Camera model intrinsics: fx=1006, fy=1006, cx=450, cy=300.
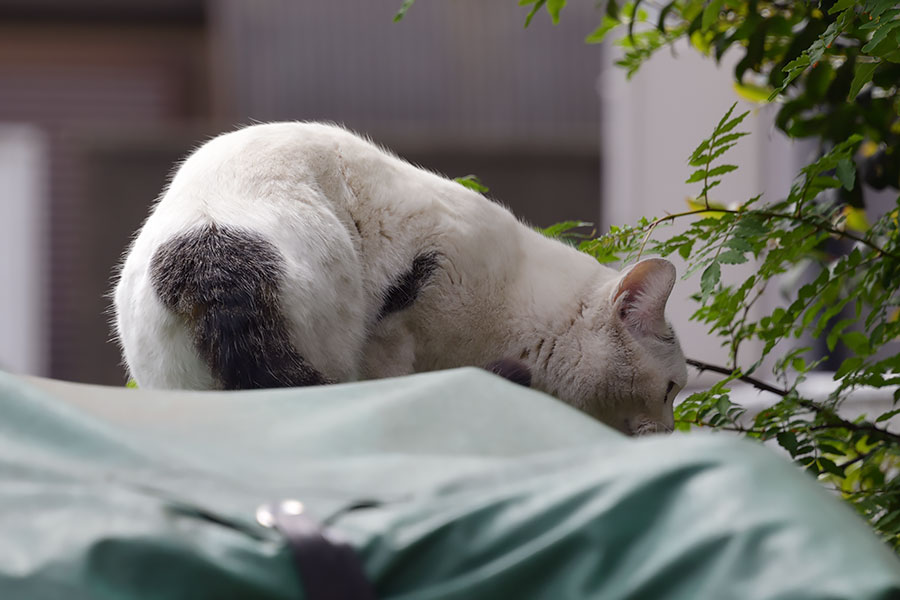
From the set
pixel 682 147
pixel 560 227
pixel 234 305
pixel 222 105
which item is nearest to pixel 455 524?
pixel 234 305

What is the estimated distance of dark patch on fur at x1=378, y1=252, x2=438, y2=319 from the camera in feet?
4.61

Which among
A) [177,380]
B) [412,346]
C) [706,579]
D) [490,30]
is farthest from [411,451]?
[490,30]

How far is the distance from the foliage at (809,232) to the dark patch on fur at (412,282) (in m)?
0.26

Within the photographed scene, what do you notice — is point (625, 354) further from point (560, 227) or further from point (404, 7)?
point (404, 7)

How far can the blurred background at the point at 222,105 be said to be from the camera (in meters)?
5.81

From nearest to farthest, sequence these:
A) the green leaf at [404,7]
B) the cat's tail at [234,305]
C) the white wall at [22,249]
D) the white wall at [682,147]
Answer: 1. the cat's tail at [234,305]
2. the green leaf at [404,7]
3. the white wall at [682,147]
4. the white wall at [22,249]

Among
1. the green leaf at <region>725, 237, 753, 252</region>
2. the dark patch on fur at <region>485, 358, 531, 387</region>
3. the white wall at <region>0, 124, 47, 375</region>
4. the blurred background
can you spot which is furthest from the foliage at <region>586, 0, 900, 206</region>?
the white wall at <region>0, 124, 47, 375</region>

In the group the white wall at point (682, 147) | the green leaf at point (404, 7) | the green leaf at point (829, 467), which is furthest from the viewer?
the white wall at point (682, 147)

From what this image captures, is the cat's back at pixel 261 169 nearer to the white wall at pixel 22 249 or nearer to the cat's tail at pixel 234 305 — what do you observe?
the cat's tail at pixel 234 305

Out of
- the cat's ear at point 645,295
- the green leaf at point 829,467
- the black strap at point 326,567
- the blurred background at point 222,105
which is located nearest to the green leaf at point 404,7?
the cat's ear at point 645,295

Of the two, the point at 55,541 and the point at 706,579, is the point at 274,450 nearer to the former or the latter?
the point at 55,541

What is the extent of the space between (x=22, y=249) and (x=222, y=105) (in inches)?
64.3

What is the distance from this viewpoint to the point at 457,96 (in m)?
6.88

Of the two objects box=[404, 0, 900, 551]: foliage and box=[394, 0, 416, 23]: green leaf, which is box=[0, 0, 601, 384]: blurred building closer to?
box=[404, 0, 900, 551]: foliage
